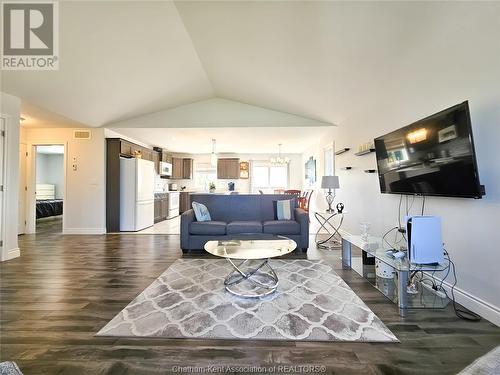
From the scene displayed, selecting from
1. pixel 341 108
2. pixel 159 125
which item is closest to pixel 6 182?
pixel 159 125

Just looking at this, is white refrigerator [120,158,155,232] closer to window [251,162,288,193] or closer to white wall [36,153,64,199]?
window [251,162,288,193]

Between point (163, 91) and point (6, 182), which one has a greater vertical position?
point (163, 91)

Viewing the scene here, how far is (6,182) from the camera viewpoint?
3648 millimetres

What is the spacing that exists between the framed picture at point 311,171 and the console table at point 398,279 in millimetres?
4608

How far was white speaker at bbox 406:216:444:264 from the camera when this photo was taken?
212cm

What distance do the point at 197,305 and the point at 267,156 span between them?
7.95 meters

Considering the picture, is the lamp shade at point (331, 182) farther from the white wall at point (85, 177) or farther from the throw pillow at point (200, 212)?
the white wall at point (85, 177)

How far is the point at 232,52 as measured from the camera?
344cm

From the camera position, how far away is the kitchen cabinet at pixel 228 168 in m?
9.52

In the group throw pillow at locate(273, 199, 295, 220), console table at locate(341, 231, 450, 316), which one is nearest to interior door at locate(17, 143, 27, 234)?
throw pillow at locate(273, 199, 295, 220)

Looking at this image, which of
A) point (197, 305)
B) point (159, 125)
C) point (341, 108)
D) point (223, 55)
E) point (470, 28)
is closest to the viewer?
point (470, 28)

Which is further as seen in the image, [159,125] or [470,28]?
[159,125]

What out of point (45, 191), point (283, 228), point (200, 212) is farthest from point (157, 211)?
point (45, 191)

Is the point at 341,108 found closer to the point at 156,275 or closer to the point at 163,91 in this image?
the point at 163,91
